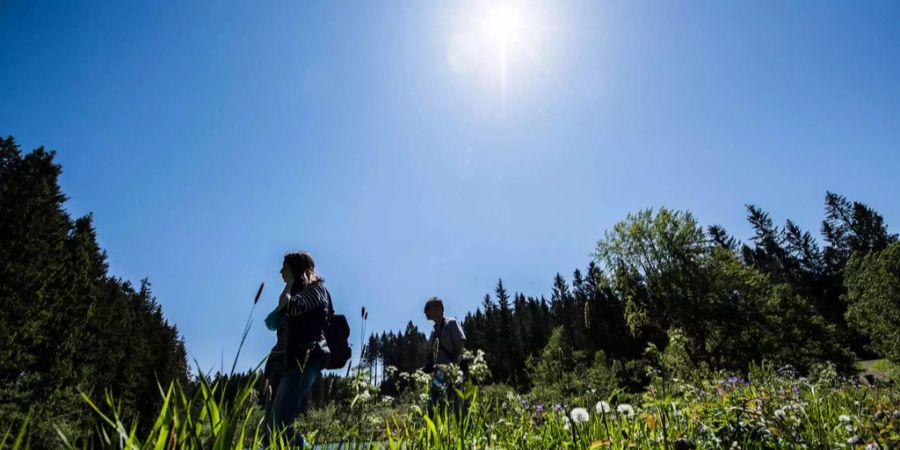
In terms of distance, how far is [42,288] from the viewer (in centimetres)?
1441

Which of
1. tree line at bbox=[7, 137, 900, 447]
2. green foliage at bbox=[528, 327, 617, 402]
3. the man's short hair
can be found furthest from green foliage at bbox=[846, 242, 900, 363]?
the man's short hair

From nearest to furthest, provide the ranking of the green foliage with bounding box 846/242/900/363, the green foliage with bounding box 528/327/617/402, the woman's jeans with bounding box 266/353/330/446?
the green foliage with bounding box 528/327/617/402 < the woman's jeans with bounding box 266/353/330/446 < the green foliage with bounding box 846/242/900/363

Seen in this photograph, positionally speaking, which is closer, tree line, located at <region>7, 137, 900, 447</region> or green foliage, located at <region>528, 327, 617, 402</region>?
green foliage, located at <region>528, 327, 617, 402</region>

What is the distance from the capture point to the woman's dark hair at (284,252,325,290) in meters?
3.73

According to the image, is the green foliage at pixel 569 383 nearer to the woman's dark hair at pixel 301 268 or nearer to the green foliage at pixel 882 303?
the woman's dark hair at pixel 301 268

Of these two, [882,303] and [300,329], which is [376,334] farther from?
[882,303]

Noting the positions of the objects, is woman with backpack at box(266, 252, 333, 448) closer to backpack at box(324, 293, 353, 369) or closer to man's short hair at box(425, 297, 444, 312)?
backpack at box(324, 293, 353, 369)

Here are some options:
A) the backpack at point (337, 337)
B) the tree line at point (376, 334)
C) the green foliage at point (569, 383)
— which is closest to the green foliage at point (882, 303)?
the tree line at point (376, 334)

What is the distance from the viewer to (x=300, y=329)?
3430 mm

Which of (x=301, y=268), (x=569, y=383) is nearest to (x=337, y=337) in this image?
(x=301, y=268)

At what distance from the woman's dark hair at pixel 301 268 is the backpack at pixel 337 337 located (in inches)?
10.5

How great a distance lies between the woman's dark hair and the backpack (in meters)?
0.27

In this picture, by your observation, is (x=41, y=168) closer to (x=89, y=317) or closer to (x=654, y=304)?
(x=89, y=317)

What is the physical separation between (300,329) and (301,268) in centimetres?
63
